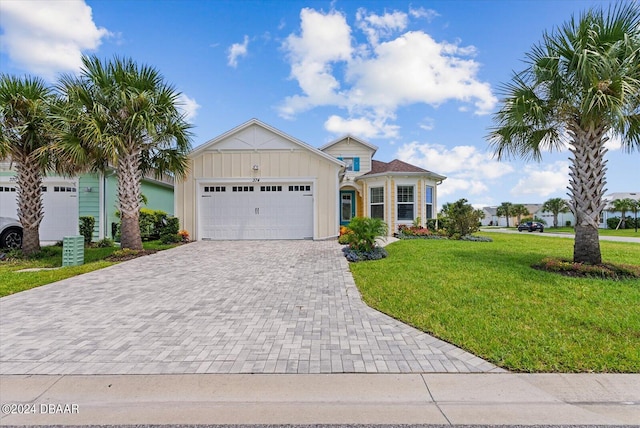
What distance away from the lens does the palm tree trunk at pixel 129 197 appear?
1008 cm

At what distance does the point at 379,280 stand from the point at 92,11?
474 inches

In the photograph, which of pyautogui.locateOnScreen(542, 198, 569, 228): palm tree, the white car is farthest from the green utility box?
pyautogui.locateOnScreen(542, 198, 569, 228): palm tree

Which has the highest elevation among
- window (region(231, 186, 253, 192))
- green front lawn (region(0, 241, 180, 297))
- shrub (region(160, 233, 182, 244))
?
window (region(231, 186, 253, 192))

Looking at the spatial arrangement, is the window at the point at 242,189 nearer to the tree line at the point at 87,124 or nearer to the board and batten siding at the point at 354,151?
the tree line at the point at 87,124

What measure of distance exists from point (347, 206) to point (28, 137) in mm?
14256

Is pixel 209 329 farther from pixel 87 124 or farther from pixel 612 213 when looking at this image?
pixel 612 213

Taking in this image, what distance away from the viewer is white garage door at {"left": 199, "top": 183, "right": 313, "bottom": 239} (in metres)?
13.7

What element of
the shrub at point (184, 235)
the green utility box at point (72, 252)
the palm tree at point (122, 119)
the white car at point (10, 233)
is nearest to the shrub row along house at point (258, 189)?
the shrub at point (184, 235)

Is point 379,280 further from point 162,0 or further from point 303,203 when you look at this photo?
point 162,0

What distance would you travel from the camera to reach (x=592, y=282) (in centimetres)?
582

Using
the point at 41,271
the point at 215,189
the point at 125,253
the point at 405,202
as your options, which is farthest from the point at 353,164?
the point at 41,271

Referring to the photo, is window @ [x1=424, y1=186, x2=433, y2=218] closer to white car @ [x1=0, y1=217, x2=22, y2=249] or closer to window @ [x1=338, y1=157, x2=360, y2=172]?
window @ [x1=338, y1=157, x2=360, y2=172]

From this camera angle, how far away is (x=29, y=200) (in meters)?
9.66

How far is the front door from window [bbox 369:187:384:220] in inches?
67.9
